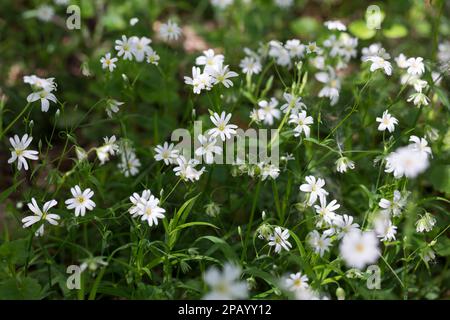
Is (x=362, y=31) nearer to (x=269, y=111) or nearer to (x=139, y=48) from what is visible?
(x=269, y=111)

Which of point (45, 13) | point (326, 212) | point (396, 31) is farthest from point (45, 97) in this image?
point (396, 31)

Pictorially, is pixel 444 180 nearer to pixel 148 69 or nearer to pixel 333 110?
pixel 333 110

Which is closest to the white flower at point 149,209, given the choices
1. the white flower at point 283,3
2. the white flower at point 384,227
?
the white flower at point 384,227

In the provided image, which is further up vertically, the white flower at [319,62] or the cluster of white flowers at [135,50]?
the white flower at [319,62]

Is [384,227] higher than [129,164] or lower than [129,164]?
lower

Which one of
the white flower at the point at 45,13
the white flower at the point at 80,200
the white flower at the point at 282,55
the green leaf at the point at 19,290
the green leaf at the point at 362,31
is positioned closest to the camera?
the green leaf at the point at 19,290

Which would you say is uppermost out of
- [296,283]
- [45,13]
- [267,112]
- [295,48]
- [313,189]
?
[45,13]

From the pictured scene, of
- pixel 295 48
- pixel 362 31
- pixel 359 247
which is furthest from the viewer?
pixel 362 31

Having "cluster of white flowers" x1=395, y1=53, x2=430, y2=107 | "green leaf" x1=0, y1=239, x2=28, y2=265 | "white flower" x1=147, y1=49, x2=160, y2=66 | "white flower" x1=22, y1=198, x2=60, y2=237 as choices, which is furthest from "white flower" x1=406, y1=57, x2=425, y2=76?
"green leaf" x1=0, y1=239, x2=28, y2=265

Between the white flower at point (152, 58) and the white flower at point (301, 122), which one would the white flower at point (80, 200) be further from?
the white flower at point (301, 122)
